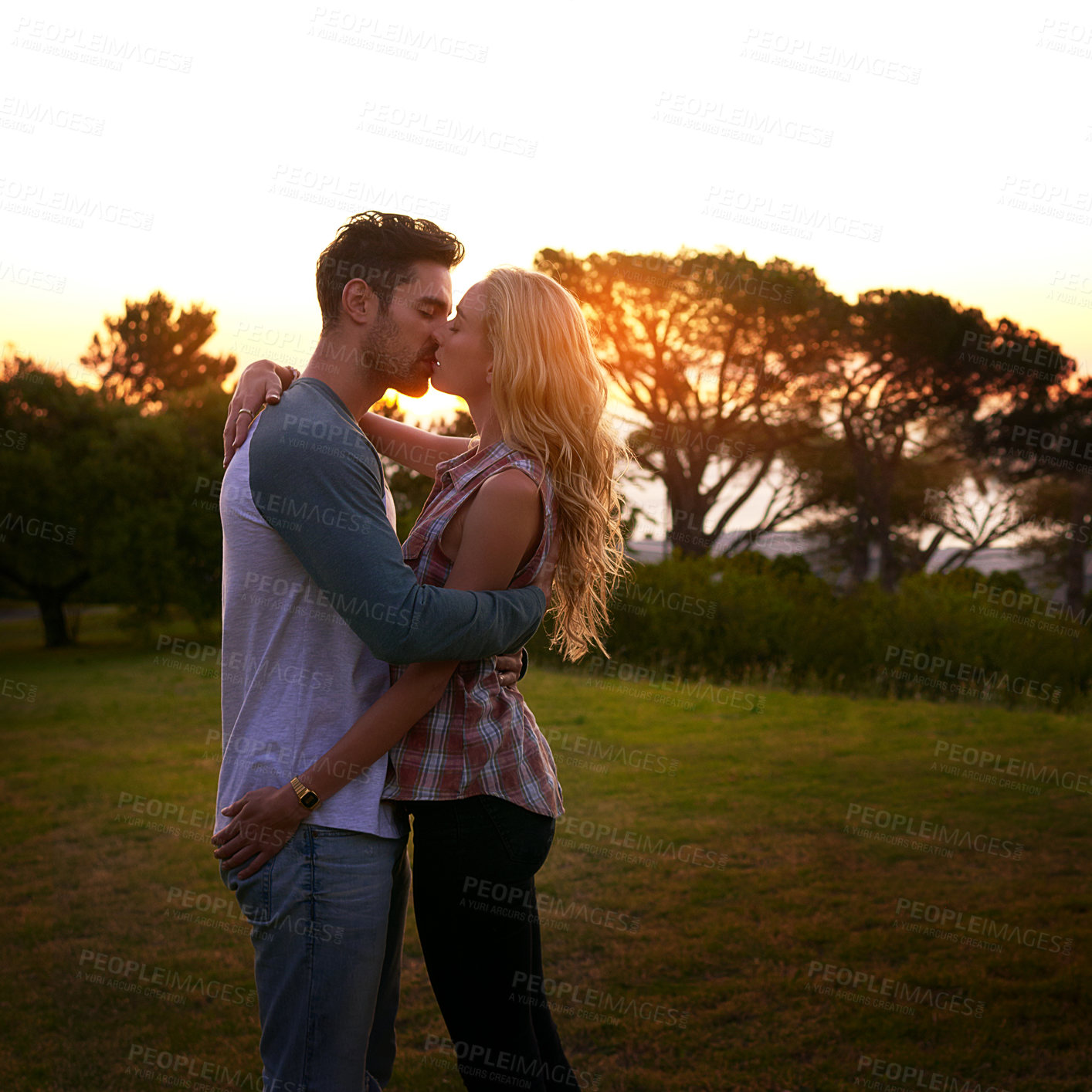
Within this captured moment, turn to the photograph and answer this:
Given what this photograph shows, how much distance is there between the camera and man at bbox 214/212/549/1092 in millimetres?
1681

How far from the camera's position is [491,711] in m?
1.96

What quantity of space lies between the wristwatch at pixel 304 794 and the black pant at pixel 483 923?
0.72 ft

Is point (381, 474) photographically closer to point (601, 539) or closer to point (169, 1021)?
point (601, 539)

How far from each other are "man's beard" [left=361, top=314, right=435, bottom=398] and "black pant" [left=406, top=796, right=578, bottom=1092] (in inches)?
35.6

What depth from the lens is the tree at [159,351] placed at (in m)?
38.2

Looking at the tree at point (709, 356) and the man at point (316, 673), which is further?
Answer: the tree at point (709, 356)

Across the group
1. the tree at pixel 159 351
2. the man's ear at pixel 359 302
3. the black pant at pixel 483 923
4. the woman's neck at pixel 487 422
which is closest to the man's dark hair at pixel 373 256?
the man's ear at pixel 359 302

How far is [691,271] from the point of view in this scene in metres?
19.4

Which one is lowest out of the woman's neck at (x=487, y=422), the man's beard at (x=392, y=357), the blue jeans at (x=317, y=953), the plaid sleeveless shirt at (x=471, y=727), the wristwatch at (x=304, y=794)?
the blue jeans at (x=317, y=953)

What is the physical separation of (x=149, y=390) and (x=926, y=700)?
112 ft

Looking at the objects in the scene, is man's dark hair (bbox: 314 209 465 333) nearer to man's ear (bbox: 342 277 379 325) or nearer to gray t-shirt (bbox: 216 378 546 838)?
man's ear (bbox: 342 277 379 325)

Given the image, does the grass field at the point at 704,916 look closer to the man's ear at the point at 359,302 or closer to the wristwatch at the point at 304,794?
the wristwatch at the point at 304,794

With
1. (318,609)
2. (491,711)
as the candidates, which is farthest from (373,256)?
(491,711)

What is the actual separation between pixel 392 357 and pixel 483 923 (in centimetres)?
120
